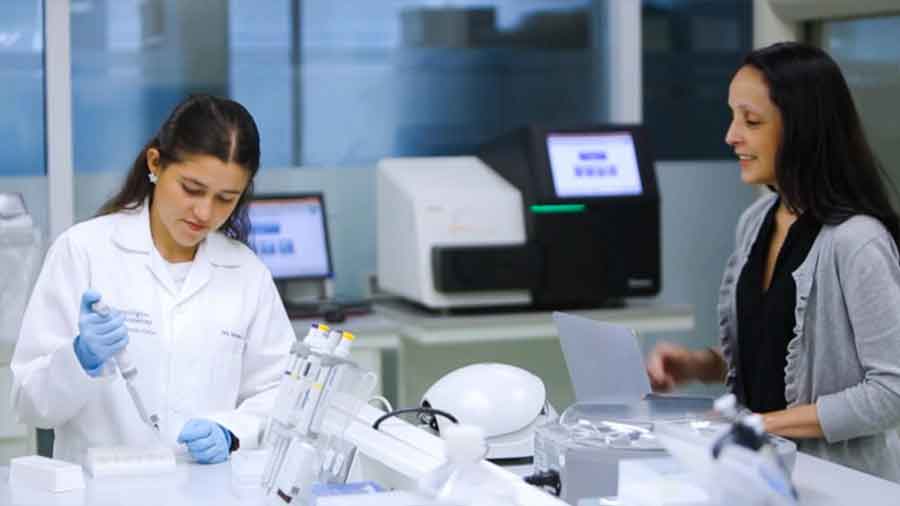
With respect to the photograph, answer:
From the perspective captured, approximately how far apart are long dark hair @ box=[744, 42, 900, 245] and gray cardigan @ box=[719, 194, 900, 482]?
0.16ft

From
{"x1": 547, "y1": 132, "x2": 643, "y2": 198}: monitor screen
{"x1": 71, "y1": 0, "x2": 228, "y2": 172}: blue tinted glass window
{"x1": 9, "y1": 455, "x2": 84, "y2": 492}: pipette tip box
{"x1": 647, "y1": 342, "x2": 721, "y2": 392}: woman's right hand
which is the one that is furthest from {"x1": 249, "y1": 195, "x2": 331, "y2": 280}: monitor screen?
{"x1": 9, "y1": 455, "x2": 84, "y2": 492}: pipette tip box

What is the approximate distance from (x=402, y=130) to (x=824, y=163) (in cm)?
215

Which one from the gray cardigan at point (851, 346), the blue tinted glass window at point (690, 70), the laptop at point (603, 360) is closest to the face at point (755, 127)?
the gray cardigan at point (851, 346)

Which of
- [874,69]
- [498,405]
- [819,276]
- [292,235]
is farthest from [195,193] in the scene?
[874,69]

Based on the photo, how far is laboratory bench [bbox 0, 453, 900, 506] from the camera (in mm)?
1887

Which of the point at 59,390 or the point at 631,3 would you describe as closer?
the point at 59,390

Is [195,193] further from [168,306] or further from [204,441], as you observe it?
[204,441]

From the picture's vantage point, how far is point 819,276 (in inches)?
89.7

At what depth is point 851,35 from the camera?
13.3 ft

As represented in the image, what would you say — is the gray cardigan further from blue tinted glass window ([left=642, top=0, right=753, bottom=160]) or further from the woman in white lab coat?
blue tinted glass window ([left=642, top=0, right=753, bottom=160])

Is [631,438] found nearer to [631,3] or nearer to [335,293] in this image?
[335,293]

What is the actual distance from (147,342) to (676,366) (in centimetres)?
93

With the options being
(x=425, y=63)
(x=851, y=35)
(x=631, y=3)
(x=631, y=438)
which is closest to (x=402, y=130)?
(x=425, y=63)

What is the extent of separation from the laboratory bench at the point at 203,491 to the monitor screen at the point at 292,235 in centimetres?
168
